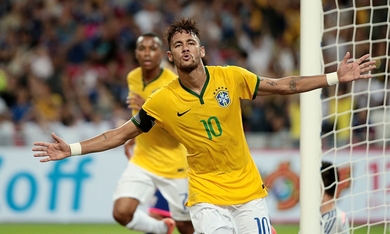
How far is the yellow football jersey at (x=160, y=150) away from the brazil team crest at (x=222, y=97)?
2186 millimetres

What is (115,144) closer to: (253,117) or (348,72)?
(348,72)

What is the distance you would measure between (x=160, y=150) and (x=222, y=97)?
231 centimetres

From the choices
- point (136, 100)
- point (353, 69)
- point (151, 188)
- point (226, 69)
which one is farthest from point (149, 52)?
point (353, 69)

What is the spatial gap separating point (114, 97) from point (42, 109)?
1.46m

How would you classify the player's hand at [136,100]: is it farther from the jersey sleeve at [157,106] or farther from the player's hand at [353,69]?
the player's hand at [353,69]

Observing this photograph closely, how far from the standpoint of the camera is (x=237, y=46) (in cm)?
1575

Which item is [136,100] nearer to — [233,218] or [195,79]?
[195,79]

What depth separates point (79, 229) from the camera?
1116 centimetres

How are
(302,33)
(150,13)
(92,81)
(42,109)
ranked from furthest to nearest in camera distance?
1. (150,13)
2. (92,81)
3. (42,109)
4. (302,33)

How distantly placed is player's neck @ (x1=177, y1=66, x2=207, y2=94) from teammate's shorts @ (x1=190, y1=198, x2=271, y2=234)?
93 cm

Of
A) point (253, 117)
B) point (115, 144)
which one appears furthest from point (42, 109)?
point (115, 144)

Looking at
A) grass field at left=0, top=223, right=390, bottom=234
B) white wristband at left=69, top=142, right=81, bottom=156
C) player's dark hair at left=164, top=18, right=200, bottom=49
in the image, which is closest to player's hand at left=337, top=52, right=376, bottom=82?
player's dark hair at left=164, top=18, right=200, bottom=49

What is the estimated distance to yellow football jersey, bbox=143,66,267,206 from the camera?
5.84 m

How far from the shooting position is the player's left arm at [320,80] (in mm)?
5586
